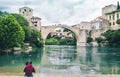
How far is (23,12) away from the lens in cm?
12119

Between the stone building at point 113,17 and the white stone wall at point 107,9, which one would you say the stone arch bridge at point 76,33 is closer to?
the white stone wall at point 107,9

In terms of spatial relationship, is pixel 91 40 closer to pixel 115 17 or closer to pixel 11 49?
pixel 115 17

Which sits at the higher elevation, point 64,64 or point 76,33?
point 76,33

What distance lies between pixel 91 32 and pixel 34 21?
21.6 m

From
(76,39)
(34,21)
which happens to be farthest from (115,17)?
(34,21)

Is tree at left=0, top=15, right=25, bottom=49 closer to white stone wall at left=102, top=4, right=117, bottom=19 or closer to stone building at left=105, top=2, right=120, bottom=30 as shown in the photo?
stone building at left=105, top=2, right=120, bottom=30

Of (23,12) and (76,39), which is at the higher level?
(23,12)

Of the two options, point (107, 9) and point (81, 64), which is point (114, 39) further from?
point (81, 64)

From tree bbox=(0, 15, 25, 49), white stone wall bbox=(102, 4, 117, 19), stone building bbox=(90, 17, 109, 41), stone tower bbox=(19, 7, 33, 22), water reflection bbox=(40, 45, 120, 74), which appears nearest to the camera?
water reflection bbox=(40, 45, 120, 74)

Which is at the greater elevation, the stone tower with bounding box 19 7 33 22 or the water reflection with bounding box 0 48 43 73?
the stone tower with bounding box 19 7 33 22

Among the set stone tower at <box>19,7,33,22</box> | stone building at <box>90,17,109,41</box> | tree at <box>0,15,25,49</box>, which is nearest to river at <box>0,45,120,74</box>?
tree at <box>0,15,25,49</box>

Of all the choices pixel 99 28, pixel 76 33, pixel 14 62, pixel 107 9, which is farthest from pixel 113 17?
pixel 14 62

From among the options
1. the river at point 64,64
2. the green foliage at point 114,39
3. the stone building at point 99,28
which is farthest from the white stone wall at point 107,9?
A: the river at point 64,64

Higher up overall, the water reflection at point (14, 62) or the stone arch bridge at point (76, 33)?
the stone arch bridge at point (76, 33)
